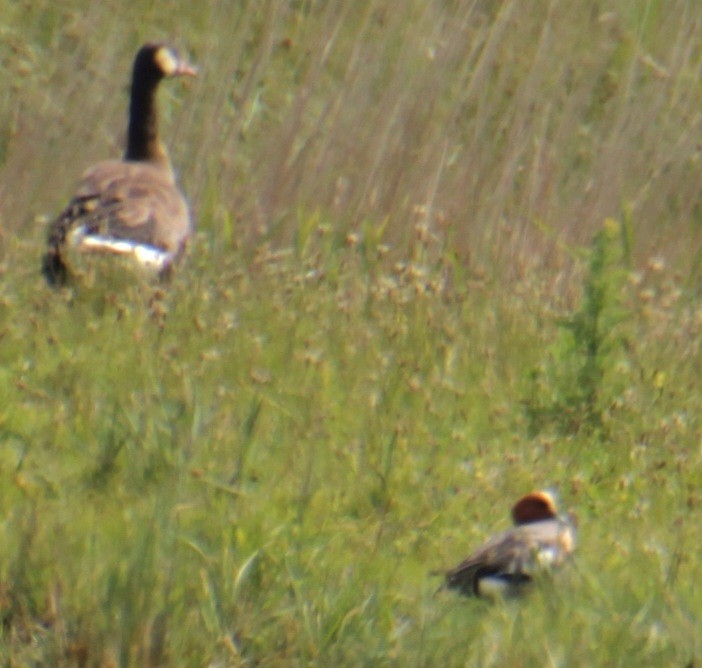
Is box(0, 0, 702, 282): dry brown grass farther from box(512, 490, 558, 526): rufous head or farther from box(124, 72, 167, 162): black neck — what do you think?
box(512, 490, 558, 526): rufous head

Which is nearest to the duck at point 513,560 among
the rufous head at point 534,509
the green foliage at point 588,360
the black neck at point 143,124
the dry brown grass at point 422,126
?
the rufous head at point 534,509

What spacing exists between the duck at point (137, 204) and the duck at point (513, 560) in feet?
9.83

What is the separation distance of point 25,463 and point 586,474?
2137 mm

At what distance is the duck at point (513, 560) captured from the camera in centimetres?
500

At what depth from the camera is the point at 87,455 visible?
17.9ft

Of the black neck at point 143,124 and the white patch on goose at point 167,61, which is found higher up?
the white patch on goose at point 167,61

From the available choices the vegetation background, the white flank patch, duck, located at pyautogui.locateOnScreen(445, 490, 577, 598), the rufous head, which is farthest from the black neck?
duck, located at pyautogui.locateOnScreen(445, 490, 577, 598)

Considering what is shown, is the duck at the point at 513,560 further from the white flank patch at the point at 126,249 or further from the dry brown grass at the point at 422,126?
the dry brown grass at the point at 422,126

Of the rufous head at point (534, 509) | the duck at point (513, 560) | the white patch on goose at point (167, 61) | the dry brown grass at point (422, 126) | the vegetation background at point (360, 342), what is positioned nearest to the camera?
the vegetation background at point (360, 342)

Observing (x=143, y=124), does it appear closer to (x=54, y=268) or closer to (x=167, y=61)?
(x=167, y=61)

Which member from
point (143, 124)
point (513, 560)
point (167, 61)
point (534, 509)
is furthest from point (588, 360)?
point (143, 124)

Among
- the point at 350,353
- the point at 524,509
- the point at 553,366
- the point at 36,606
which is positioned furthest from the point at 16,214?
the point at 36,606

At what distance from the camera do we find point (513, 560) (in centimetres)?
507

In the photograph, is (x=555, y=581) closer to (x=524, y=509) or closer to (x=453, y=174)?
(x=524, y=509)
